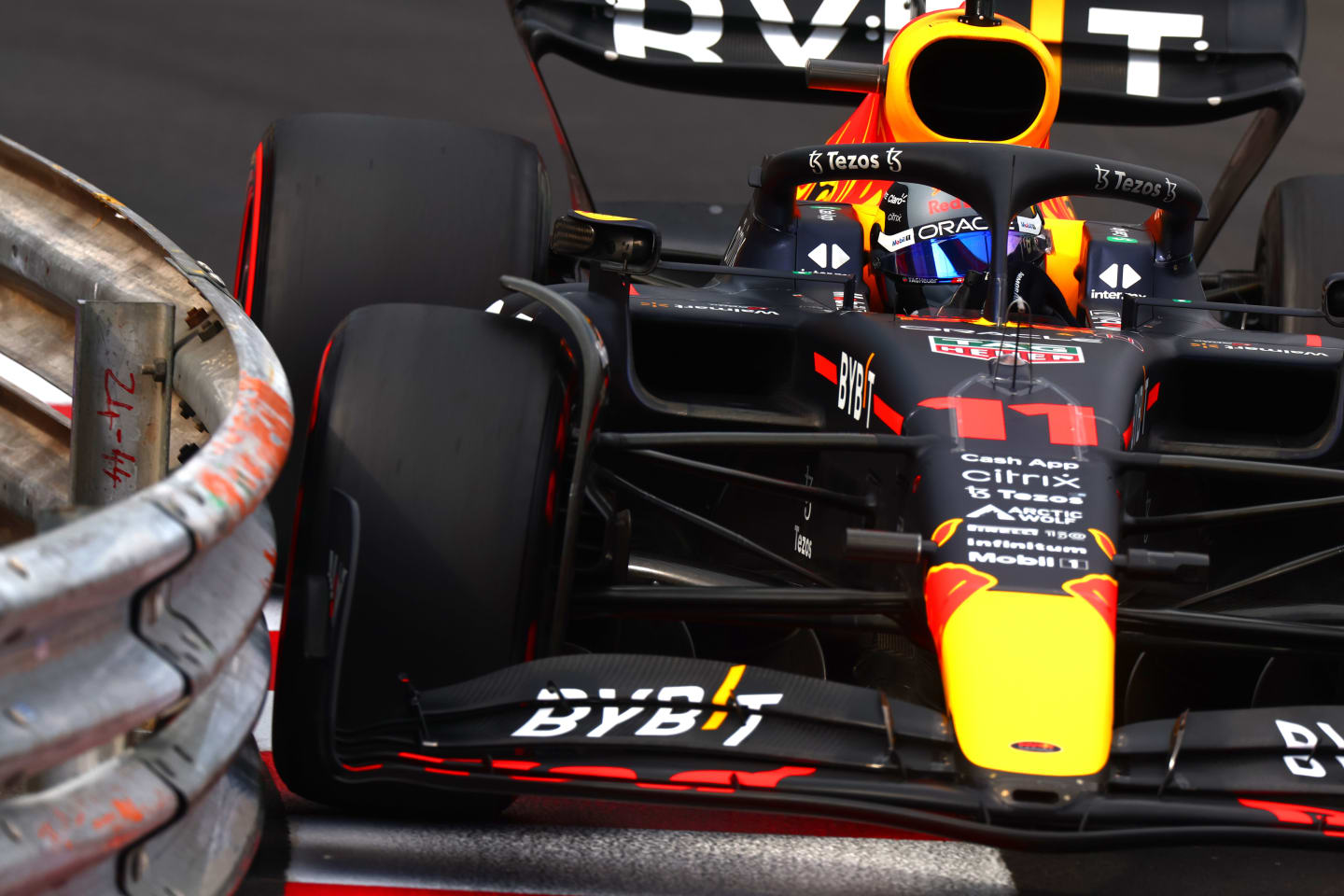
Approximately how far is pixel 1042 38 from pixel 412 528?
3728mm

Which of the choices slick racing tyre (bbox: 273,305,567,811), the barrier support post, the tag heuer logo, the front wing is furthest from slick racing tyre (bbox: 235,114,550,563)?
the front wing

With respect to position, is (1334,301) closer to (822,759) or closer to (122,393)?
(822,759)

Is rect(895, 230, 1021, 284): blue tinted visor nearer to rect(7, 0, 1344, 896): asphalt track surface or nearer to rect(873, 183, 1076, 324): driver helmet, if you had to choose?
rect(873, 183, 1076, 324): driver helmet

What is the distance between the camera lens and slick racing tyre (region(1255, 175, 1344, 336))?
444 centimetres

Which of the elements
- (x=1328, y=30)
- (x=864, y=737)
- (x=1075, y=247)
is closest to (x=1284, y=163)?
(x=1328, y=30)

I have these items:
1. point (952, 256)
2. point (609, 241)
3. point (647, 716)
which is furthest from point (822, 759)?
point (952, 256)

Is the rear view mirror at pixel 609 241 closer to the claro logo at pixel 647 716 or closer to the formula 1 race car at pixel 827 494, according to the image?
the formula 1 race car at pixel 827 494

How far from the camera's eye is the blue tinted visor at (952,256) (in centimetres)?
357

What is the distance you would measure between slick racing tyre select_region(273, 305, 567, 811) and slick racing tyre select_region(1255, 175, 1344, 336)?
2.78 m

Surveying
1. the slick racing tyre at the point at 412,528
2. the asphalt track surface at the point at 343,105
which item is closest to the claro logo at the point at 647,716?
the slick racing tyre at the point at 412,528

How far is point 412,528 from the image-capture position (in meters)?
2.29

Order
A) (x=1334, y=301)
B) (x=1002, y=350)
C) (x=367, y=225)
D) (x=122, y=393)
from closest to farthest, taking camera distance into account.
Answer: (x=122, y=393)
(x=1002, y=350)
(x=1334, y=301)
(x=367, y=225)

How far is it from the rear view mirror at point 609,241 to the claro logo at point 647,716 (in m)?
1.06

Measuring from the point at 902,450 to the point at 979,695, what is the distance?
1.65 feet
